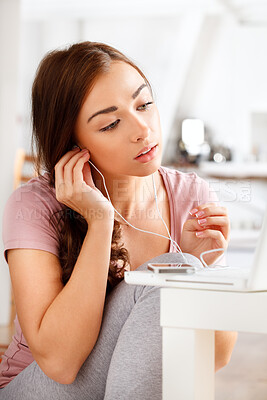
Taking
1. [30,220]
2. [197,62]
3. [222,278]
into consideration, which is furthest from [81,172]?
[197,62]

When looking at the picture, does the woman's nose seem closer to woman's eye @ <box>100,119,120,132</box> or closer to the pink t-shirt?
woman's eye @ <box>100,119,120,132</box>

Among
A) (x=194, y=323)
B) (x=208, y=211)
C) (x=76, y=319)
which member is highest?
(x=194, y=323)

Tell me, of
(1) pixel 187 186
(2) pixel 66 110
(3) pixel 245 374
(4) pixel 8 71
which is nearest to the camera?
(2) pixel 66 110

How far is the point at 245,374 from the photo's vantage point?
2.20 metres

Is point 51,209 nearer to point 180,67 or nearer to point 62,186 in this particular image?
point 62,186

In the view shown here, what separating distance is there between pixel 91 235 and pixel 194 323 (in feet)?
1.40

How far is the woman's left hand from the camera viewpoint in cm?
123

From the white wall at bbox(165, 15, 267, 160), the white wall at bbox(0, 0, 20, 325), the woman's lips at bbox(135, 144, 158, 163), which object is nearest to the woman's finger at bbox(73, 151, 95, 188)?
the woman's lips at bbox(135, 144, 158, 163)

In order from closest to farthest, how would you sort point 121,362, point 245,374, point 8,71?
point 121,362 < point 245,374 < point 8,71

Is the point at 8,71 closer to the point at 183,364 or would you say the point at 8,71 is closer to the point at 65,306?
the point at 65,306

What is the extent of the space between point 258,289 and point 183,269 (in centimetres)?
12

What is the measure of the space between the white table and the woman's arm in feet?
1.08

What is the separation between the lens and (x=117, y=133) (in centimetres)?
124

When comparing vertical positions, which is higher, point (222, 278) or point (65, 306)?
point (222, 278)
